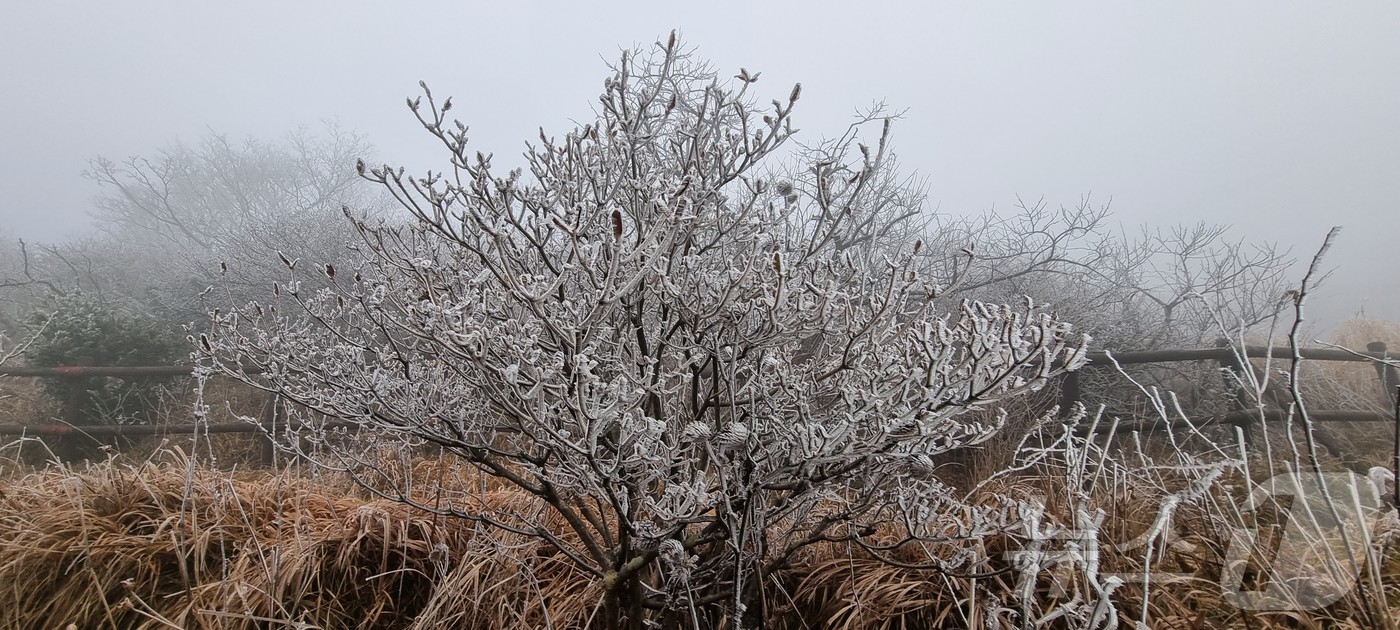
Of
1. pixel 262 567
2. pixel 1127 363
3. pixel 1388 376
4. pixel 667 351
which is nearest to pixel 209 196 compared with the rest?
pixel 262 567

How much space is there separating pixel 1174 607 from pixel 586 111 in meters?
4.52

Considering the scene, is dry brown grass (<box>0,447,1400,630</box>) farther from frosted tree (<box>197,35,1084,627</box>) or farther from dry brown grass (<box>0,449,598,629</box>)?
frosted tree (<box>197,35,1084,627</box>)

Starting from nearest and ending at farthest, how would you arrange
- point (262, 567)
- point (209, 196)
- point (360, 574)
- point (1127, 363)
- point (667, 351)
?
point (667, 351) → point (262, 567) → point (360, 574) → point (1127, 363) → point (209, 196)

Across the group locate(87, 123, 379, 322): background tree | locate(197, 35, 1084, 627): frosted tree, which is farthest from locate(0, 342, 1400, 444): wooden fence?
locate(87, 123, 379, 322): background tree

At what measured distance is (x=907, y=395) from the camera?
118cm

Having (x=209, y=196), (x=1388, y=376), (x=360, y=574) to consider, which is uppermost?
(x=209, y=196)

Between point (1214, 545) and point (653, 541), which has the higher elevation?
point (653, 541)

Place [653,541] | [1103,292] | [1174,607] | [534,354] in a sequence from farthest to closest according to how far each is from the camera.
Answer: [1103,292] → [1174,607] → [653,541] → [534,354]

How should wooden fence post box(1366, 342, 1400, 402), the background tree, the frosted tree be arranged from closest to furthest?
1. the frosted tree
2. wooden fence post box(1366, 342, 1400, 402)
3. the background tree

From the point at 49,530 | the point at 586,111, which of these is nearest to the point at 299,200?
the point at 586,111

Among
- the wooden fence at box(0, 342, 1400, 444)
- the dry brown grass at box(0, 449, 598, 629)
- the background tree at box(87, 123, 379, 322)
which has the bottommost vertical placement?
the dry brown grass at box(0, 449, 598, 629)

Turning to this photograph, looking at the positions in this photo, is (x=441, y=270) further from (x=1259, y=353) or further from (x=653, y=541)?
(x=1259, y=353)

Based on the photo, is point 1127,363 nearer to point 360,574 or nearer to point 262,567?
point 360,574

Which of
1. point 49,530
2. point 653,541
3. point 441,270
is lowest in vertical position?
point 49,530
